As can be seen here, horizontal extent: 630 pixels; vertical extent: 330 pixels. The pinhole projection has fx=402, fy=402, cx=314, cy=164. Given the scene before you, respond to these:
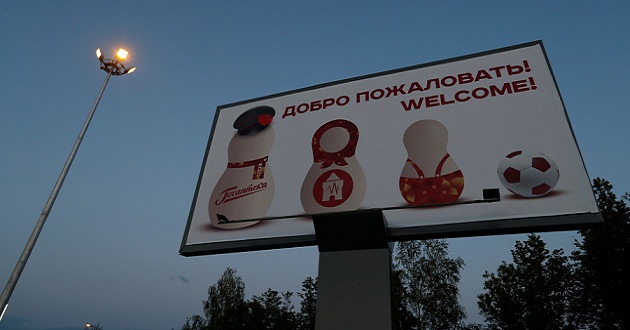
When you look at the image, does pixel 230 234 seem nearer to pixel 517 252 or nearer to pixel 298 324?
pixel 517 252

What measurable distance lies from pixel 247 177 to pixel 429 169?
3.17 meters

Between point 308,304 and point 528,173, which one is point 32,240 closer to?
point 528,173

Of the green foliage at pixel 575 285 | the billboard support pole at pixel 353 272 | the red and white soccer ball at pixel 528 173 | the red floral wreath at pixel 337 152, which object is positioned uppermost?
the green foliage at pixel 575 285

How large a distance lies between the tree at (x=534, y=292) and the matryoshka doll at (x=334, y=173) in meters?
24.0

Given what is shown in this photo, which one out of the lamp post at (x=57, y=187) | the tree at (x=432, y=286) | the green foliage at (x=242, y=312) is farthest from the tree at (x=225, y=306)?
the lamp post at (x=57, y=187)

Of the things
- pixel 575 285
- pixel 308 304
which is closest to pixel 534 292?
pixel 575 285

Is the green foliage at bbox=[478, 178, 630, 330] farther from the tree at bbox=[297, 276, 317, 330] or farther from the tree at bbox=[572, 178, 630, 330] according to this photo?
the tree at bbox=[297, 276, 317, 330]

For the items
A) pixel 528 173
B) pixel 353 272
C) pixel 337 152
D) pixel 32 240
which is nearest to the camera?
pixel 353 272

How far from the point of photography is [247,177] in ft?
23.7

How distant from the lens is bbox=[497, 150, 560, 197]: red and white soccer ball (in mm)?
5250

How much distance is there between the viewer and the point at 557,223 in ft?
15.9

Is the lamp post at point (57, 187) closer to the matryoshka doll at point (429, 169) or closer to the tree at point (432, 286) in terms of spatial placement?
A: the matryoshka doll at point (429, 169)

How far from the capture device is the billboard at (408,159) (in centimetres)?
534

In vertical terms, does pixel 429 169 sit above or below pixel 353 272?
above
